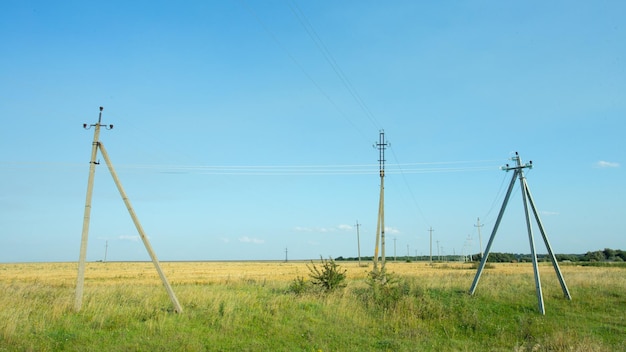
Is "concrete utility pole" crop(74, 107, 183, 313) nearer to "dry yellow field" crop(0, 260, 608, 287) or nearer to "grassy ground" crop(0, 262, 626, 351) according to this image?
"grassy ground" crop(0, 262, 626, 351)

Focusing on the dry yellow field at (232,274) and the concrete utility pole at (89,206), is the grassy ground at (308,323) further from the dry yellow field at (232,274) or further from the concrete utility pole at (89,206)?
the dry yellow field at (232,274)

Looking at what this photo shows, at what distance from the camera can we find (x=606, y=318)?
16.8 m

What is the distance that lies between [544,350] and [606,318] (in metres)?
7.56

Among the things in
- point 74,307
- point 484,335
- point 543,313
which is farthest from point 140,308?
point 543,313

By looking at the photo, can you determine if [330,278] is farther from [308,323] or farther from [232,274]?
[232,274]

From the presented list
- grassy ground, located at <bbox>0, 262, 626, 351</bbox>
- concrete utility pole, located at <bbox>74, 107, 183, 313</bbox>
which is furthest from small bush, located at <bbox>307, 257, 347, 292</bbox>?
concrete utility pole, located at <bbox>74, 107, 183, 313</bbox>

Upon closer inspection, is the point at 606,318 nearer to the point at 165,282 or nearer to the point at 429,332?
the point at 429,332

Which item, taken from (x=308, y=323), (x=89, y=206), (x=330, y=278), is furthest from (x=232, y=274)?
(x=308, y=323)

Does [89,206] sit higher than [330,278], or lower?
higher

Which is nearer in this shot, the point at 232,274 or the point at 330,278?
the point at 330,278

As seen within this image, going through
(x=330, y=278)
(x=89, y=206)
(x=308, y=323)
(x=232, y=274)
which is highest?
(x=89, y=206)

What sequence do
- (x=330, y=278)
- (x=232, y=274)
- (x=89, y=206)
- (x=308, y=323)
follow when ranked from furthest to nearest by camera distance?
(x=232, y=274) < (x=330, y=278) < (x=89, y=206) < (x=308, y=323)

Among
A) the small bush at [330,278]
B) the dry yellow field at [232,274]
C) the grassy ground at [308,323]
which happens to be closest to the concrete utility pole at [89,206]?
the grassy ground at [308,323]

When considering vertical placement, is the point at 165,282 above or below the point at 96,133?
below
